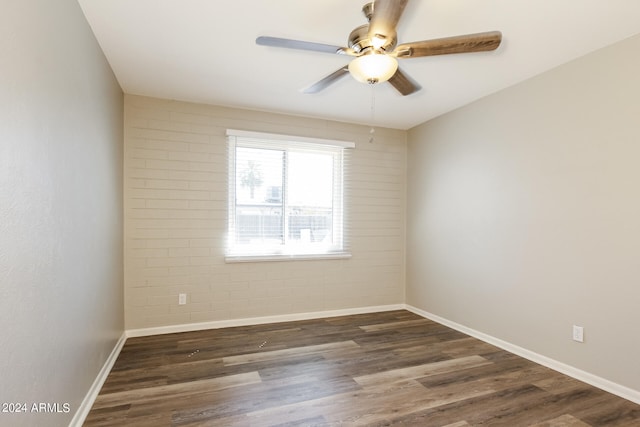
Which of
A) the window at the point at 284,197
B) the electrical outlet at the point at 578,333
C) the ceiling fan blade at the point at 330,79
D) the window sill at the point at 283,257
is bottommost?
the electrical outlet at the point at 578,333

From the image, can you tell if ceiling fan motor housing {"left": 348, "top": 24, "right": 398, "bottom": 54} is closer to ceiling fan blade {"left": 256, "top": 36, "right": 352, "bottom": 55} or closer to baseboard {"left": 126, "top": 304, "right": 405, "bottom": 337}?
ceiling fan blade {"left": 256, "top": 36, "right": 352, "bottom": 55}

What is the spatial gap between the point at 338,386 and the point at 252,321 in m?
1.71

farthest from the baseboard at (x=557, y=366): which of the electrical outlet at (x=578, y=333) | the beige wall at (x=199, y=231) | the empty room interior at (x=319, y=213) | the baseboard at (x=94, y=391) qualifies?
the baseboard at (x=94, y=391)

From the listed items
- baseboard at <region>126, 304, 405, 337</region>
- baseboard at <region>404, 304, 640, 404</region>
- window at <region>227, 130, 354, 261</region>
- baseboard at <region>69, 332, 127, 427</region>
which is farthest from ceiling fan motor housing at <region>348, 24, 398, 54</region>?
baseboard at <region>126, 304, 405, 337</region>

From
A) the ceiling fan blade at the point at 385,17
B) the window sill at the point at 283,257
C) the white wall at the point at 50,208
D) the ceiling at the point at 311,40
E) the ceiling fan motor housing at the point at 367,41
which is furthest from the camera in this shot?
the window sill at the point at 283,257

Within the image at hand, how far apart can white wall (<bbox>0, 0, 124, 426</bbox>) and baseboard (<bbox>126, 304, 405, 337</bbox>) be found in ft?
3.04

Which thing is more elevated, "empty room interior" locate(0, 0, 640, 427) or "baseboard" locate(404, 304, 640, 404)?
"empty room interior" locate(0, 0, 640, 427)

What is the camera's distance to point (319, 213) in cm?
420

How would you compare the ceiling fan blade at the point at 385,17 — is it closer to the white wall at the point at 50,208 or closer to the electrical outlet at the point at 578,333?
the white wall at the point at 50,208

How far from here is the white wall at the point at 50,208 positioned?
→ 47.0 inches

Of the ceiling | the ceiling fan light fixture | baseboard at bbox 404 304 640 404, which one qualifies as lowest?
baseboard at bbox 404 304 640 404

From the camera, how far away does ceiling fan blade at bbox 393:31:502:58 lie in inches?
73.5

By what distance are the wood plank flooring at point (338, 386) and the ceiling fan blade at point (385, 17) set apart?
227cm

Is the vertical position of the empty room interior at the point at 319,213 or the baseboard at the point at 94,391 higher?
the empty room interior at the point at 319,213
